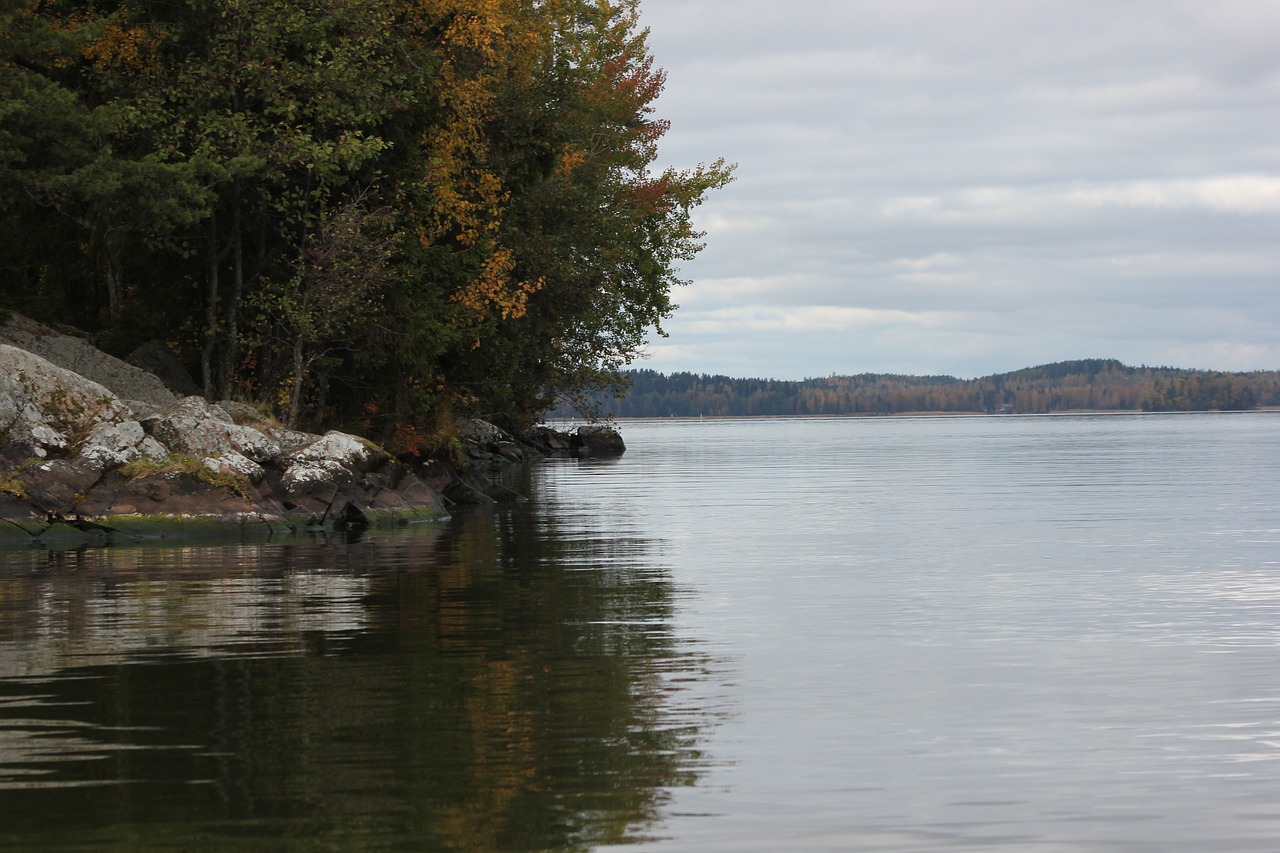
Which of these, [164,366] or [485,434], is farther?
[485,434]

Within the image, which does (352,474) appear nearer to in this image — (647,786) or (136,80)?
(136,80)

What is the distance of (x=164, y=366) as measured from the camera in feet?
119

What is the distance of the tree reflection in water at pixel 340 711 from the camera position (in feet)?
27.1

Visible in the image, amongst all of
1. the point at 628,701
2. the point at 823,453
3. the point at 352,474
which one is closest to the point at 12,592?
the point at 628,701

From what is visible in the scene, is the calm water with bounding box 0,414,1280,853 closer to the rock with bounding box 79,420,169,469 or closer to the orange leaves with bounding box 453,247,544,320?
the rock with bounding box 79,420,169,469

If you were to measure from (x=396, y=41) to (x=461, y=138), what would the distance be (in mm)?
3807

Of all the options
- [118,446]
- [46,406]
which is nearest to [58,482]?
[118,446]

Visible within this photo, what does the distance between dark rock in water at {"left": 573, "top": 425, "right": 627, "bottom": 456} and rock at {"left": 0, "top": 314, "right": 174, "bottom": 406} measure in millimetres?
61959

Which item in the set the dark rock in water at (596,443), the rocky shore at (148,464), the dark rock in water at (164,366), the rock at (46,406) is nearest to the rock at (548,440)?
the dark rock in water at (596,443)

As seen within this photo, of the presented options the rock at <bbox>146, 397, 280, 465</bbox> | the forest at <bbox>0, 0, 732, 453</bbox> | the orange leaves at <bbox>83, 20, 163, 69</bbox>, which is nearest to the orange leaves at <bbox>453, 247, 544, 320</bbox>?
the forest at <bbox>0, 0, 732, 453</bbox>

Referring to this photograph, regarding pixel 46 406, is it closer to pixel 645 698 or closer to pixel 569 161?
pixel 645 698

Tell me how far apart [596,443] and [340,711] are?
87.1 metres

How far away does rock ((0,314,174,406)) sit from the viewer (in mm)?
32844

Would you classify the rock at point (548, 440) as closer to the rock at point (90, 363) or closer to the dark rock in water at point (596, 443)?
the dark rock in water at point (596, 443)
